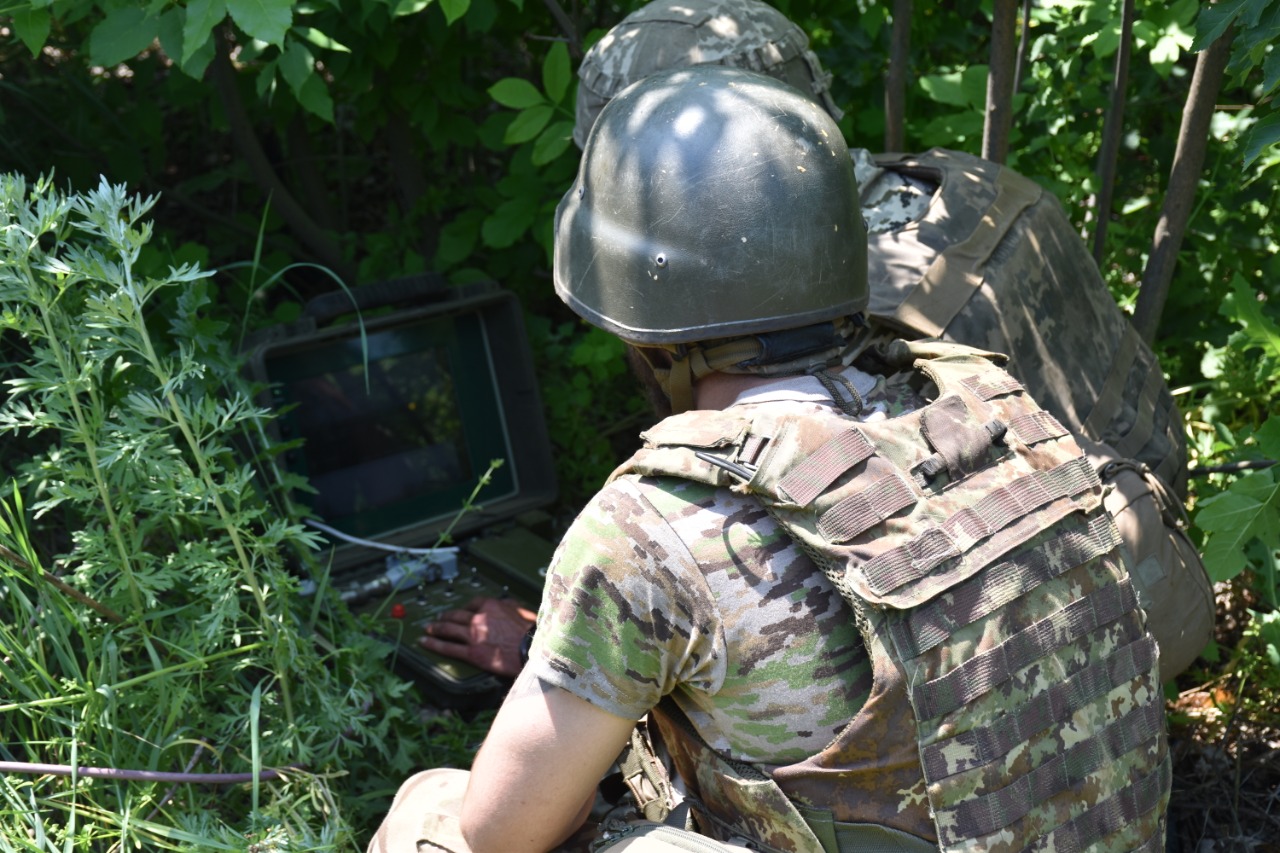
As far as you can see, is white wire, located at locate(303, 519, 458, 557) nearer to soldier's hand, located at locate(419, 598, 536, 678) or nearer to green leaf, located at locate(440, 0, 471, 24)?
soldier's hand, located at locate(419, 598, 536, 678)

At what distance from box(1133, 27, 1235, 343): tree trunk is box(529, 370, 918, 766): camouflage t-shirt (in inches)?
70.2

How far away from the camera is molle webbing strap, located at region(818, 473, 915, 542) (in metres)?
1.54

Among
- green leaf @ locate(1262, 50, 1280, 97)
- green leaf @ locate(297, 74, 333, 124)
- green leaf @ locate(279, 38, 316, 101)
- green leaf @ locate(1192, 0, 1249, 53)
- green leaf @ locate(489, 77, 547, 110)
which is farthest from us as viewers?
green leaf @ locate(489, 77, 547, 110)

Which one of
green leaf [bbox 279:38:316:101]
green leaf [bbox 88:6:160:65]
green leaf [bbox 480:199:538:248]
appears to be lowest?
green leaf [bbox 480:199:538:248]

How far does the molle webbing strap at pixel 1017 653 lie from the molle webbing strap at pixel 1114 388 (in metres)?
0.88

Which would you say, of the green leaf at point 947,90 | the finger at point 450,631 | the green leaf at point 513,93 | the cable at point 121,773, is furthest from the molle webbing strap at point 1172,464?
the cable at point 121,773

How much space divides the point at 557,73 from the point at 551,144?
0.17 metres

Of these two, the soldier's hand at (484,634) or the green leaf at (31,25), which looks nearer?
the green leaf at (31,25)

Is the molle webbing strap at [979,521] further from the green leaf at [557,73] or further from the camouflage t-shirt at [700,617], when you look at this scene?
the green leaf at [557,73]

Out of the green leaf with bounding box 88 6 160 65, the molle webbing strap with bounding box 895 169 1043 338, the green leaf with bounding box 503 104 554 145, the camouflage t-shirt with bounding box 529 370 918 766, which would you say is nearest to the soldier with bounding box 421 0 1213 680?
the molle webbing strap with bounding box 895 169 1043 338

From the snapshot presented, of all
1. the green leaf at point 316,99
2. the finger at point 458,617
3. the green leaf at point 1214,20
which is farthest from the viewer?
the finger at point 458,617

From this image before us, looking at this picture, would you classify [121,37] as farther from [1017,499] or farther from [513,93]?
[1017,499]

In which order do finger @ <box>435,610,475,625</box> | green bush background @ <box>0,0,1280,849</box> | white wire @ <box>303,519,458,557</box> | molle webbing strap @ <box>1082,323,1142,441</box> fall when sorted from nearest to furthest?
green bush background @ <box>0,0,1280,849</box> → molle webbing strap @ <box>1082,323,1142,441</box> → finger @ <box>435,610,475,625</box> → white wire @ <box>303,519,458,557</box>

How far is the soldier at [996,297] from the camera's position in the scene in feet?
7.59
